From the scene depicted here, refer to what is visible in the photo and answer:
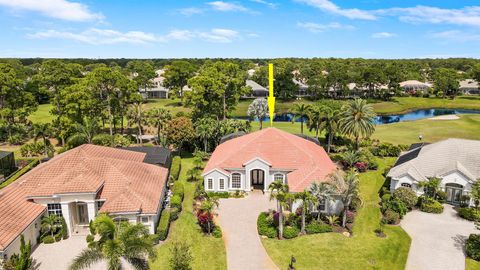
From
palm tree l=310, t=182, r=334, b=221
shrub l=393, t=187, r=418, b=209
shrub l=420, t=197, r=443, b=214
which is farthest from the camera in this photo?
shrub l=393, t=187, r=418, b=209

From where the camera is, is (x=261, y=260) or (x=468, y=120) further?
(x=468, y=120)

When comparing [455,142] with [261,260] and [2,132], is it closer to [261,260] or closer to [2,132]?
[261,260]

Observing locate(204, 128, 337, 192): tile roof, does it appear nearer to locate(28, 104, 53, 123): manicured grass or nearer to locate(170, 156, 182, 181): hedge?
locate(170, 156, 182, 181): hedge

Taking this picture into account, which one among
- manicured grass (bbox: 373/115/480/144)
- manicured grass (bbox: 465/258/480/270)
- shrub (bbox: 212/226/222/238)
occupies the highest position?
manicured grass (bbox: 373/115/480/144)

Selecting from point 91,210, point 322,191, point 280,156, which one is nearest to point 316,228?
point 322,191

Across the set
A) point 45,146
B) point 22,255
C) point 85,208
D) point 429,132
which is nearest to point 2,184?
point 45,146

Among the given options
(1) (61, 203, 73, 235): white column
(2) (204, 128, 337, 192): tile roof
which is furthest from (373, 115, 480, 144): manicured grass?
(1) (61, 203, 73, 235): white column

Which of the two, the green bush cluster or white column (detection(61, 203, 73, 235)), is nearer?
white column (detection(61, 203, 73, 235))
